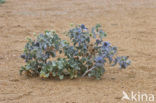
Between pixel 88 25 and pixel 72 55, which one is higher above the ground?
pixel 88 25

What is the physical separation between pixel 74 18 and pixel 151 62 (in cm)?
411

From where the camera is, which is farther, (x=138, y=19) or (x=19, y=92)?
(x=138, y=19)

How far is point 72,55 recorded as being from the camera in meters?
5.10

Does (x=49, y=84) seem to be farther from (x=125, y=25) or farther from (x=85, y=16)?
(x=85, y=16)

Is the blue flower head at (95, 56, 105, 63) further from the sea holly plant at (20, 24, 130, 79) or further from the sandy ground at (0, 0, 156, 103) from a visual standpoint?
the sandy ground at (0, 0, 156, 103)

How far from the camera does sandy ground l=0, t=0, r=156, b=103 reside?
4523 millimetres

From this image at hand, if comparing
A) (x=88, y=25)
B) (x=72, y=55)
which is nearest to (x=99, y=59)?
(x=72, y=55)

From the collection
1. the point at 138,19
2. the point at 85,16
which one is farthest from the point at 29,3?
the point at 138,19

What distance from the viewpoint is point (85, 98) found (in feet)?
14.3

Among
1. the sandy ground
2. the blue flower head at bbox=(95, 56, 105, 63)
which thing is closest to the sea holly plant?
the blue flower head at bbox=(95, 56, 105, 63)

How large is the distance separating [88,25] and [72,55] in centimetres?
402

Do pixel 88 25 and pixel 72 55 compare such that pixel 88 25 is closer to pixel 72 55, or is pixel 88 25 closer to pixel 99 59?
pixel 72 55

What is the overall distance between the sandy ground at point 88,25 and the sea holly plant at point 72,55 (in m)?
0.14

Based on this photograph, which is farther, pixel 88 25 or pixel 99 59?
pixel 88 25
